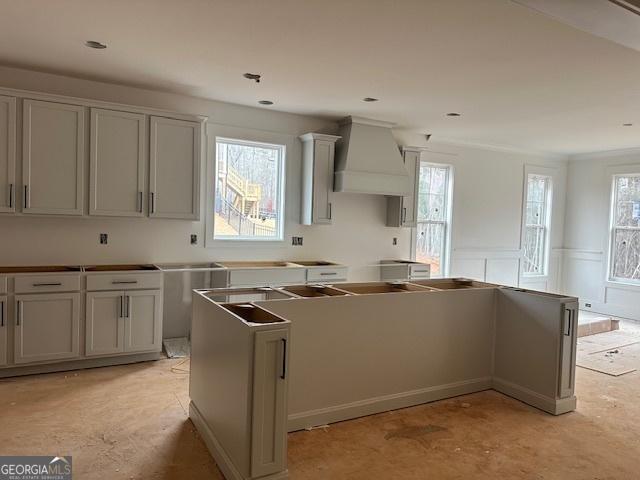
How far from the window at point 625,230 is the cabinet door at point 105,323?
7.35 meters

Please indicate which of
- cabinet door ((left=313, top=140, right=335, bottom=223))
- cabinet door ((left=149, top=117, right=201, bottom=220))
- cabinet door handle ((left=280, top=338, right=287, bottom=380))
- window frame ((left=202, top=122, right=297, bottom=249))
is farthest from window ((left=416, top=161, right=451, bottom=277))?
cabinet door handle ((left=280, top=338, right=287, bottom=380))

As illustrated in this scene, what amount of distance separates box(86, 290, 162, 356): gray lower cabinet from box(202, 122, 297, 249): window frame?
1.08 meters

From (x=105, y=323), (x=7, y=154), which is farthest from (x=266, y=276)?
(x=7, y=154)

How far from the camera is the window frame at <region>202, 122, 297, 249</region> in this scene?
16.9 feet

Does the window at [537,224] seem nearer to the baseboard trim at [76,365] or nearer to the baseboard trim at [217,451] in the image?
the baseboard trim at [76,365]

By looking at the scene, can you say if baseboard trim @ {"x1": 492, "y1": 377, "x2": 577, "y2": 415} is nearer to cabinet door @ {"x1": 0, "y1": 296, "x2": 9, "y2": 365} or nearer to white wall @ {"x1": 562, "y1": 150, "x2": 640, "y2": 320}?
cabinet door @ {"x1": 0, "y1": 296, "x2": 9, "y2": 365}

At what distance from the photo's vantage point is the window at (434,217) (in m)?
6.91

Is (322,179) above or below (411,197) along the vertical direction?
above

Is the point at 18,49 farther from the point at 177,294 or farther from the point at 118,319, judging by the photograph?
the point at 177,294

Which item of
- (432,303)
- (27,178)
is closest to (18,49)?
(27,178)

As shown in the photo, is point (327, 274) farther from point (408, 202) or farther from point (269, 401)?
point (269, 401)

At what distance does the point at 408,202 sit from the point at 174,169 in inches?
123

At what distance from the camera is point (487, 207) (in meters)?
7.41

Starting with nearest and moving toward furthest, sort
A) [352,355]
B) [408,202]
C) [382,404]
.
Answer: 1. [352,355]
2. [382,404]
3. [408,202]
